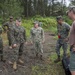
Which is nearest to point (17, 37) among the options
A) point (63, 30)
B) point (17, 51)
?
point (17, 51)

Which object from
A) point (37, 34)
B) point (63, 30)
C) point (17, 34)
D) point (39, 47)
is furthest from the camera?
point (39, 47)

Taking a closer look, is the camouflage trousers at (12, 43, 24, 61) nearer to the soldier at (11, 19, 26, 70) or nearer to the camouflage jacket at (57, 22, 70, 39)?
the soldier at (11, 19, 26, 70)

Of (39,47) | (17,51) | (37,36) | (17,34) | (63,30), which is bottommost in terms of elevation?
(39,47)

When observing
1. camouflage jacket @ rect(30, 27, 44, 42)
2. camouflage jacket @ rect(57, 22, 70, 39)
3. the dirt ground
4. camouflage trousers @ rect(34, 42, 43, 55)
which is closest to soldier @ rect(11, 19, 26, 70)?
the dirt ground

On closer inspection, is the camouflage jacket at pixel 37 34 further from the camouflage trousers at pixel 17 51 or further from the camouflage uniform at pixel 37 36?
the camouflage trousers at pixel 17 51

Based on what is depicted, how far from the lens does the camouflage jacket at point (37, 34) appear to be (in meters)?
9.35

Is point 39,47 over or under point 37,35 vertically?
under

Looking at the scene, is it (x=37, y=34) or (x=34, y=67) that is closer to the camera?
(x=34, y=67)

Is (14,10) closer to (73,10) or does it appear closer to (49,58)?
(49,58)

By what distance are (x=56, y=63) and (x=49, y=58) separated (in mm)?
1032

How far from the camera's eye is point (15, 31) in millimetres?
8297

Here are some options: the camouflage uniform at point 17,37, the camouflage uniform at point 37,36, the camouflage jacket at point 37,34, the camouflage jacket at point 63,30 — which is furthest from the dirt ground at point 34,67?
the camouflage jacket at point 63,30

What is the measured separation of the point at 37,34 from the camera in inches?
369

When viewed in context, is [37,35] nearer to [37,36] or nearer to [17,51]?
[37,36]
